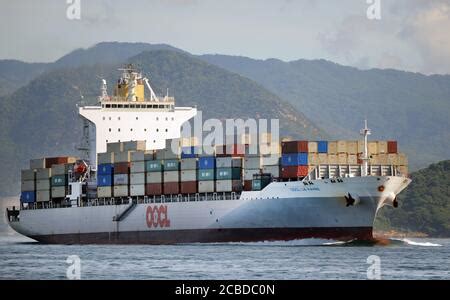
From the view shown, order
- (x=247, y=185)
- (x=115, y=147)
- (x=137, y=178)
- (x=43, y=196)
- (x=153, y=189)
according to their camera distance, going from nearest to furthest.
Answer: (x=247, y=185) → (x=153, y=189) → (x=137, y=178) → (x=115, y=147) → (x=43, y=196)

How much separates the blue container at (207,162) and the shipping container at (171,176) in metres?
1.99

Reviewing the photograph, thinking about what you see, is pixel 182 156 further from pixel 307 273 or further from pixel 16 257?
pixel 307 273

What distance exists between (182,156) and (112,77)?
112 m

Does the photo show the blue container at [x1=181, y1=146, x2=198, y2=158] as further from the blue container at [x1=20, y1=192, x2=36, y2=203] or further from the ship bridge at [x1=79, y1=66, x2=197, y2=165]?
the blue container at [x1=20, y1=192, x2=36, y2=203]

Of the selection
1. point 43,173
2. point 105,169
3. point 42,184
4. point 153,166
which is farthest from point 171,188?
point 42,184

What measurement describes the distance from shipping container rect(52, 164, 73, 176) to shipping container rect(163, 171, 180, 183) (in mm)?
10918

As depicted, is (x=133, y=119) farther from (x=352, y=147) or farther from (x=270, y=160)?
(x=352, y=147)

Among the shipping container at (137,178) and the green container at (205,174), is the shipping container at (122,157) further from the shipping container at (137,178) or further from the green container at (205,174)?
the green container at (205,174)

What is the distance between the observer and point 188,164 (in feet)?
230

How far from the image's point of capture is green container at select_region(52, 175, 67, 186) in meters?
80.8

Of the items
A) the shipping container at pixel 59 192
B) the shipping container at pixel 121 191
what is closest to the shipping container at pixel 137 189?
the shipping container at pixel 121 191

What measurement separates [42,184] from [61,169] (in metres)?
2.32
